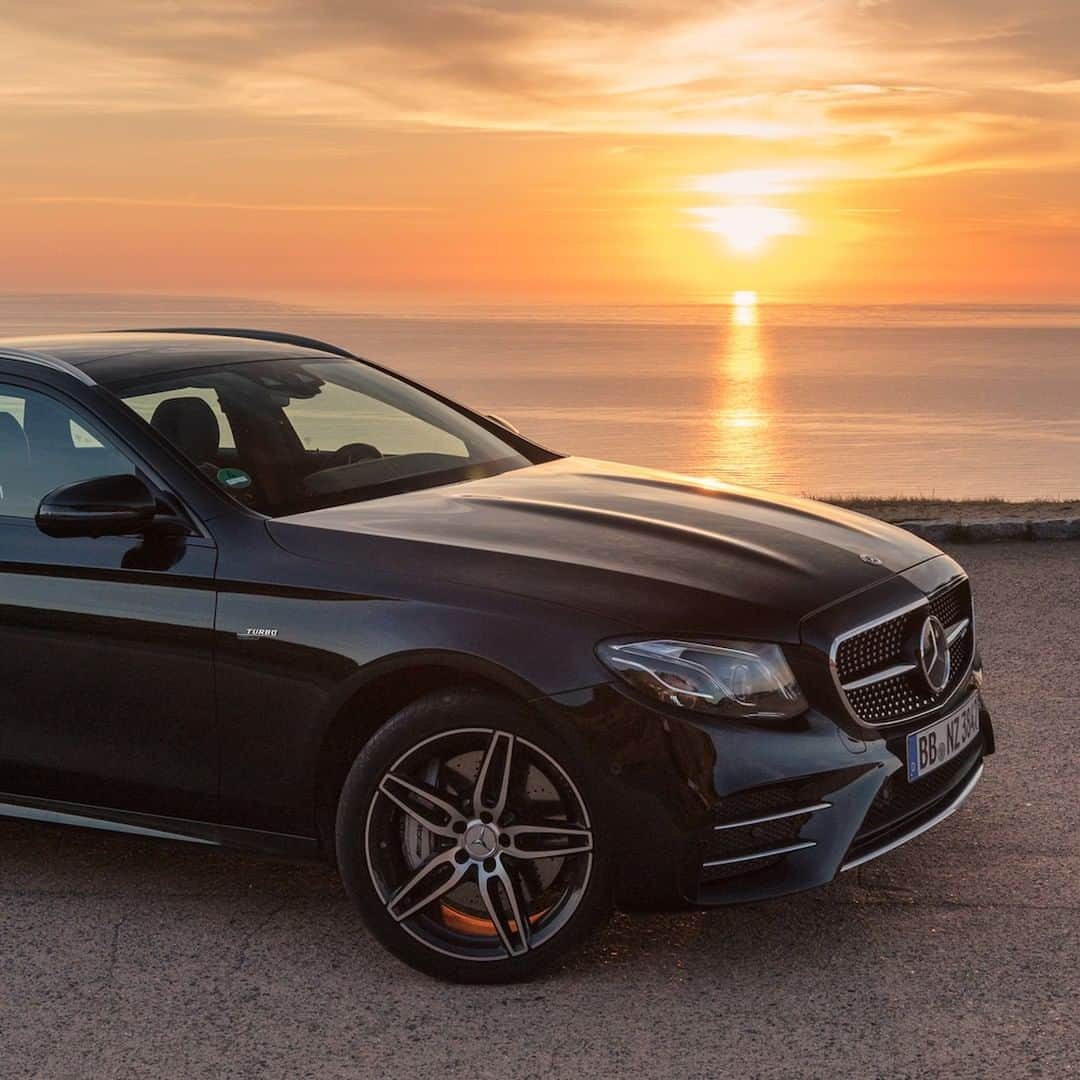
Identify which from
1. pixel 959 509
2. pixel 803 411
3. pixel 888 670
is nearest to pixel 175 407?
pixel 888 670

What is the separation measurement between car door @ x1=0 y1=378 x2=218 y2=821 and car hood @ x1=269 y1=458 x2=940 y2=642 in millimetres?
370

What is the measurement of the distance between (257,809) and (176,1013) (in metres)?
0.58

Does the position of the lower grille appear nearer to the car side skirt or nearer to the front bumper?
the front bumper

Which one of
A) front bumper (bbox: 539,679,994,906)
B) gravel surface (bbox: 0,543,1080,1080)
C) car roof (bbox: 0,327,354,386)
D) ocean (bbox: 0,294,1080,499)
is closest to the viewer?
gravel surface (bbox: 0,543,1080,1080)

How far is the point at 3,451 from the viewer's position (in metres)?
5.06

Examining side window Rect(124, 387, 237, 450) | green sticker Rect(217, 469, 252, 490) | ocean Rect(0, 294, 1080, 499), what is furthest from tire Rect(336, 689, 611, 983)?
ocean Rect(0, 294, 1080, 499)

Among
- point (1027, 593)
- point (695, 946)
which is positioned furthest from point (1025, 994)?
point (1027, 593)

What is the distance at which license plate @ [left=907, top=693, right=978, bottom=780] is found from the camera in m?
4.31

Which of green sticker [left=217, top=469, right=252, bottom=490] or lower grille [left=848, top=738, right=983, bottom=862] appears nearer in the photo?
lower grille [left=848, top=738, right=983, bottom=862]

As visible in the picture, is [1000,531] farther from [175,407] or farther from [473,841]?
[473,841]

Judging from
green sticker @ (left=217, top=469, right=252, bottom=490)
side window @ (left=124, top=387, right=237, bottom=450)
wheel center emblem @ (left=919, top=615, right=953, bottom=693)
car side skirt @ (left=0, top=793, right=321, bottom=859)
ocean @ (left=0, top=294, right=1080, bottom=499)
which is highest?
side window @ (left=124, top=387, right=237, bottom=450)

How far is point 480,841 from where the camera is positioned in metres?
4.23

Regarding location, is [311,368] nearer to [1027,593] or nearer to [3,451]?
[3,451]

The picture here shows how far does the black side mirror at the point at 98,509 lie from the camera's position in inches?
175
